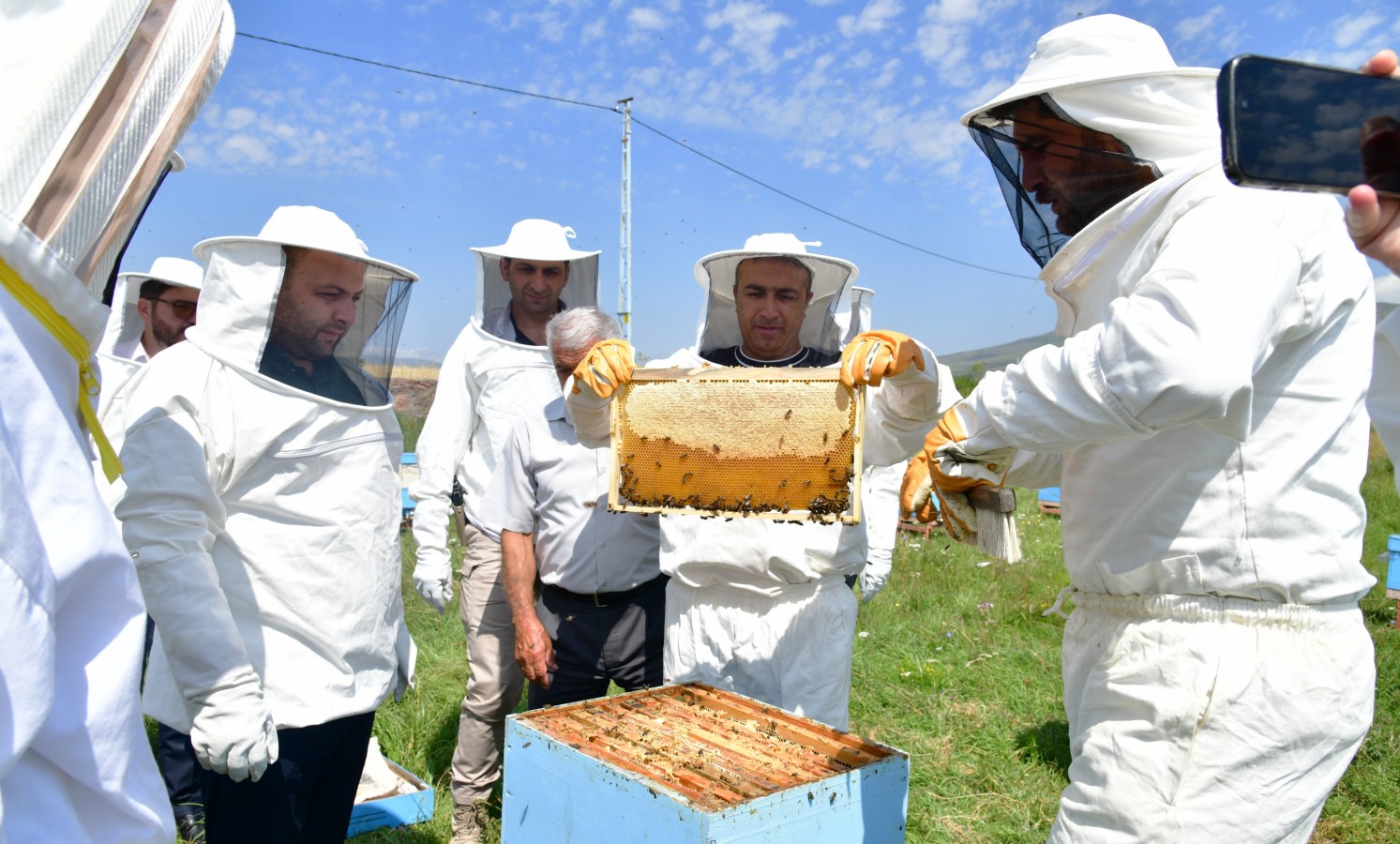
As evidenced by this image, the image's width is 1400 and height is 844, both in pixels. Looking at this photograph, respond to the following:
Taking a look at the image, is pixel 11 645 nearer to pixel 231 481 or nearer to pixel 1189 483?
pixel 231 481

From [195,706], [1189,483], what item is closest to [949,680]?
[1189,483]

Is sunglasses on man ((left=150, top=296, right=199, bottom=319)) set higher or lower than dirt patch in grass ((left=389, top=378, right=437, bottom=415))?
higher

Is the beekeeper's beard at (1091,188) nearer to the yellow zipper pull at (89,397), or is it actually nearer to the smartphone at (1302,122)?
the smartphone at (1302,122)

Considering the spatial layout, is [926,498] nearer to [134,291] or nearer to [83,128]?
[83,128]

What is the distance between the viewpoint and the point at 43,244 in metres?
1.12

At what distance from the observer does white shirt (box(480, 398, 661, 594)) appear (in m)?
3.96

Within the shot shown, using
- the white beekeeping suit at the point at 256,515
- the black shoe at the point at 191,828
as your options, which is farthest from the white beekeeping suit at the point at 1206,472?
the black shoe at the point at 191,828

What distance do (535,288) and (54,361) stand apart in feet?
13.2

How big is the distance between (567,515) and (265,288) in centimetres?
162

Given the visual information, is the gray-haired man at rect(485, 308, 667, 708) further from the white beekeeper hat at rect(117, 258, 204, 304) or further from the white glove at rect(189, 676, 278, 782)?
the white beekeeper hat at rect(117, 258, 204, 304)

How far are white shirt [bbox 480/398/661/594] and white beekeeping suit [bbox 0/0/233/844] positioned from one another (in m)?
2.68

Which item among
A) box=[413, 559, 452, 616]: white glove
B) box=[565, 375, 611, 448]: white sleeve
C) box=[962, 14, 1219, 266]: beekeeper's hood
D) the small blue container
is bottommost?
the small blue container

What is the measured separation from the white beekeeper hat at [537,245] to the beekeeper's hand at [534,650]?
2.05 m

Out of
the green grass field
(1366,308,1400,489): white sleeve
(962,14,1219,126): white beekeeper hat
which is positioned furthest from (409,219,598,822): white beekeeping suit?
(1366,308,1400,489): white sleeve
